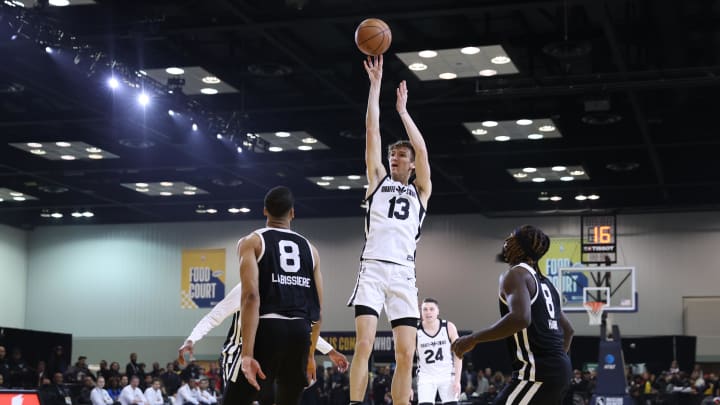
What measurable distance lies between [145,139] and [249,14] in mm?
9270

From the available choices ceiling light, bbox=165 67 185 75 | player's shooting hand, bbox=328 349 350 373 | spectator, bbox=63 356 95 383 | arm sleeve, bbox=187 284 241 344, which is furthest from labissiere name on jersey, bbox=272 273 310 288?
spectator, bbox=63 356 95 383

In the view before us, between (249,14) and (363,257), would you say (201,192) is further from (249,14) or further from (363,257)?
(363,257)

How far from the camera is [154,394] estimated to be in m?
28.5

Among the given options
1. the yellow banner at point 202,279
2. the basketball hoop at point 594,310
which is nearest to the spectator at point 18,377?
the yellow banner at point 202,279

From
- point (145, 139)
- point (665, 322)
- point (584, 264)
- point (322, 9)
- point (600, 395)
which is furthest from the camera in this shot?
point (665, 322)

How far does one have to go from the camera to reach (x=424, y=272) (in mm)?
36438

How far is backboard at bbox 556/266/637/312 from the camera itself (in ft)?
99.3

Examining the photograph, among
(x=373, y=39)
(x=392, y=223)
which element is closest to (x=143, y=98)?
(x=373, y=39)

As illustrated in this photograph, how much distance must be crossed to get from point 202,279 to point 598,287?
15.4 meters

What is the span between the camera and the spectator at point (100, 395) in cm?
2666

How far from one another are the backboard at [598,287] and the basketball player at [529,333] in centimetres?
2396

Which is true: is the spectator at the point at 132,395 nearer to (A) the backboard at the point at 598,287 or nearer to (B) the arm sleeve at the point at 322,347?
(A) the backboard at the point at 598,287

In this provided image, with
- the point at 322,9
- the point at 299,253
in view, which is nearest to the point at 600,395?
the point at 322,9

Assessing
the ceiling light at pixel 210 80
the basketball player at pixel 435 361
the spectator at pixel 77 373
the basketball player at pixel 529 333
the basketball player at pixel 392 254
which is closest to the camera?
the basketball player at pixel 529 333
